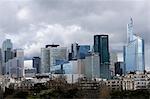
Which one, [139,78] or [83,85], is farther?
[139,78]

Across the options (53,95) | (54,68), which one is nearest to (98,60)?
(54,68)

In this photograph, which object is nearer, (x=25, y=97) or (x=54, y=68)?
(x=25, y=97)

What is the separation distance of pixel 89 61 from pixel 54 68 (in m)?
20.9

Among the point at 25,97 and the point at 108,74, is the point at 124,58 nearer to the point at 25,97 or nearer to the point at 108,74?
the point at 108,74

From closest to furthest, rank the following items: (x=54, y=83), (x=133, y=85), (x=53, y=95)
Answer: (x=53, y=95)
(x=54, y=83)
(x=133, y=85)

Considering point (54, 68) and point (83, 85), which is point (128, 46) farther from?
point (83, 85)

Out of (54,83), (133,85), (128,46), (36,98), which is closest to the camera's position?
(36,98)

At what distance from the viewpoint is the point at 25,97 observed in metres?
48.6

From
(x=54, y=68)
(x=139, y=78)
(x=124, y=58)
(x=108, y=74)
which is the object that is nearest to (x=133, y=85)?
(x=139, y=78)

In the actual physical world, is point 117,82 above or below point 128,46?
below

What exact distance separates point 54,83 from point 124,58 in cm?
6054

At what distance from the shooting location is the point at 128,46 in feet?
428

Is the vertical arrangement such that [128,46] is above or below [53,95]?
above

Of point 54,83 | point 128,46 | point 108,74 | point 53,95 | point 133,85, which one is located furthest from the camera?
point 128,46
